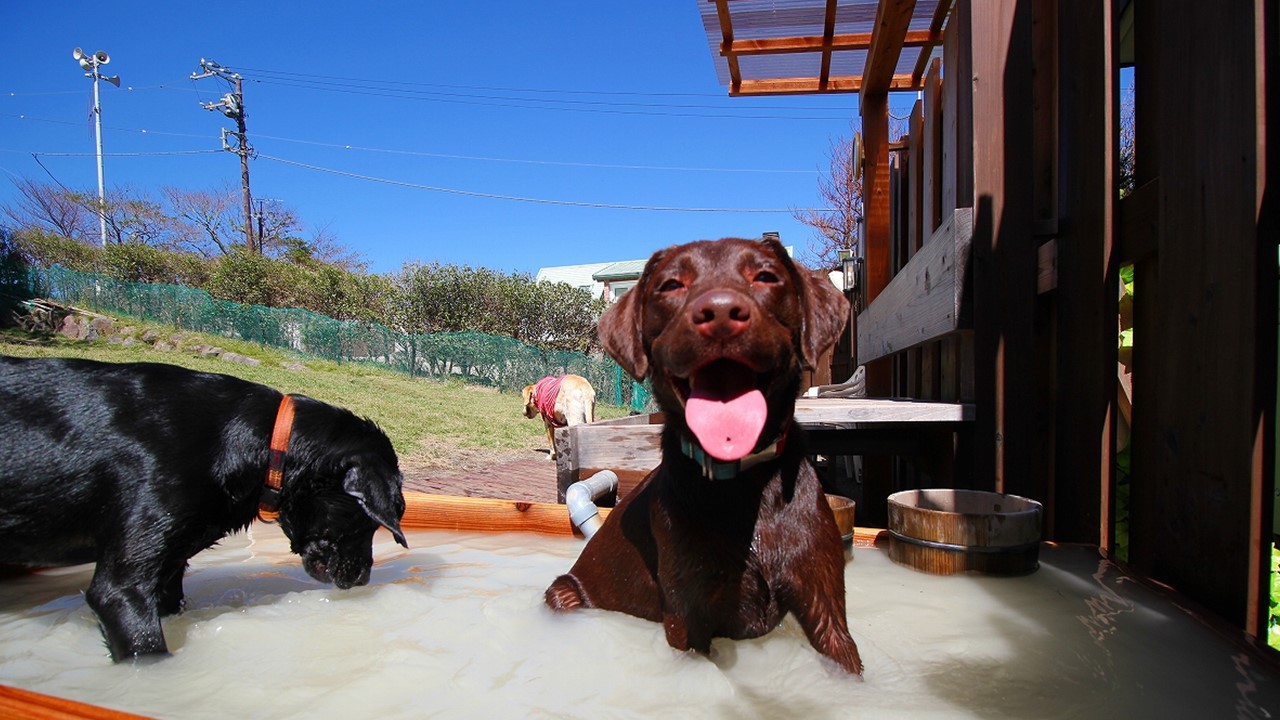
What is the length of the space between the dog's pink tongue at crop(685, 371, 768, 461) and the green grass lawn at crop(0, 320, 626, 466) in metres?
7.66

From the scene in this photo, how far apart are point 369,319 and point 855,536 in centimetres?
2663

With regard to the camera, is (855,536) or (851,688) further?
(855,536)

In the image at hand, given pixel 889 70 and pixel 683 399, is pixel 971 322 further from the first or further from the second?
pixel 889 70

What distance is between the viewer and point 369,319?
27.5 m

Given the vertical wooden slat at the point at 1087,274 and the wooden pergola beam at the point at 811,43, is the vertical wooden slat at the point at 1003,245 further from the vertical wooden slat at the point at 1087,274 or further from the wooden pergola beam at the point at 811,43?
the wooden pergola beam at the point at 811,43

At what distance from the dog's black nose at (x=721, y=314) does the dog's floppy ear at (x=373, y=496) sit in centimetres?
171

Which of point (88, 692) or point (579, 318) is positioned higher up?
point (579, 318)

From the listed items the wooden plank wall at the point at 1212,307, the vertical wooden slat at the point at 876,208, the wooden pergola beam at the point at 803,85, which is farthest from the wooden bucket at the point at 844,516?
the wooden pergola beam at the point at 803,85

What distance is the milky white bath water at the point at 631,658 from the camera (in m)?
2.06

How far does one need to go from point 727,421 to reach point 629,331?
627 millimetres

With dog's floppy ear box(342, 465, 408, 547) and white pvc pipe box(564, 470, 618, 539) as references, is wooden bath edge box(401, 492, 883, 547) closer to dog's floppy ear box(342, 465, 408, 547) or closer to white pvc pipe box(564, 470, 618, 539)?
white pvc pipe box(564, 470, 618, 539)

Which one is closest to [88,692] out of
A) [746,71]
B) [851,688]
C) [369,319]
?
[851,688]

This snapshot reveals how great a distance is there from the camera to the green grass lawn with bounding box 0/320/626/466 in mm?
11336

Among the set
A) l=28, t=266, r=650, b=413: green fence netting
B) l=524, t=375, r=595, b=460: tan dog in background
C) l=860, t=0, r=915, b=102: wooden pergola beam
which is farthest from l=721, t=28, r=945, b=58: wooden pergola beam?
l=28, t=266, r=650, b=413: green fence netting
